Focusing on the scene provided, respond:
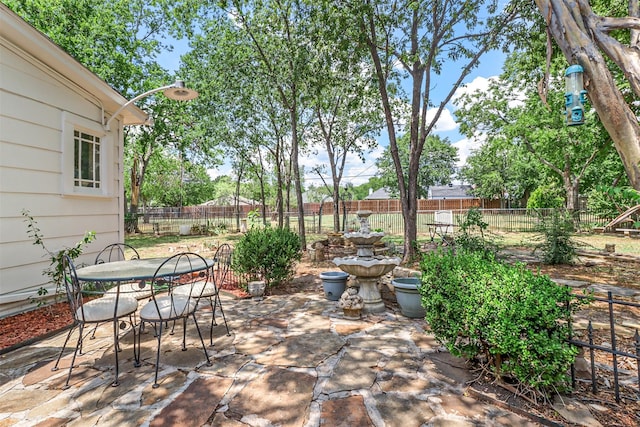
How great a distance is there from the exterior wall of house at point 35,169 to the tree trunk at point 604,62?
587 cm

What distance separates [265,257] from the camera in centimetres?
518

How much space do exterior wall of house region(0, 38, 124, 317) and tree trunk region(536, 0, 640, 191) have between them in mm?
5874

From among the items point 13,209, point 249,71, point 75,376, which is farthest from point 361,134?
point 75,376

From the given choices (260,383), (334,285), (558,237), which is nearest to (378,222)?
(558,237)

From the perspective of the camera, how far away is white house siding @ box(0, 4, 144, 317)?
3.82 metres

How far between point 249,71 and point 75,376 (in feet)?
27.9

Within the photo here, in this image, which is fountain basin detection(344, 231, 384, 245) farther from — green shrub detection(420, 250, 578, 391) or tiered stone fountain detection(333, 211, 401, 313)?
green shrub detection(420, 250, 578, 391)

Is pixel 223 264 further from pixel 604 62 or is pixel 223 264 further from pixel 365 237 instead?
pixel 604 62

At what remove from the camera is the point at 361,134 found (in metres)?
14.5

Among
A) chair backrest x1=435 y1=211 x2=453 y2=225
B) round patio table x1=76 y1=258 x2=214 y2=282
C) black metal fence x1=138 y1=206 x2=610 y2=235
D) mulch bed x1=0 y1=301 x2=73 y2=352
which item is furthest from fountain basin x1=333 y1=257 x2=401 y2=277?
black metal fence x1=138 y1=206 x2=610 y2=235

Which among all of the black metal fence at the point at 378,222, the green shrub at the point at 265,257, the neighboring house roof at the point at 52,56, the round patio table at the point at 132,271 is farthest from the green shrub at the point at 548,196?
the neighboring house roof at the point at 52,56

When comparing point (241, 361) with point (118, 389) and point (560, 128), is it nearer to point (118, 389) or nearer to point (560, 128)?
point (118, 389)

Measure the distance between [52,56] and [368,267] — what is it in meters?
5.11

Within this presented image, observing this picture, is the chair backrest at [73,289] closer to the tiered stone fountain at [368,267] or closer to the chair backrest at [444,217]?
the tiered stone fountain at [368,267]
